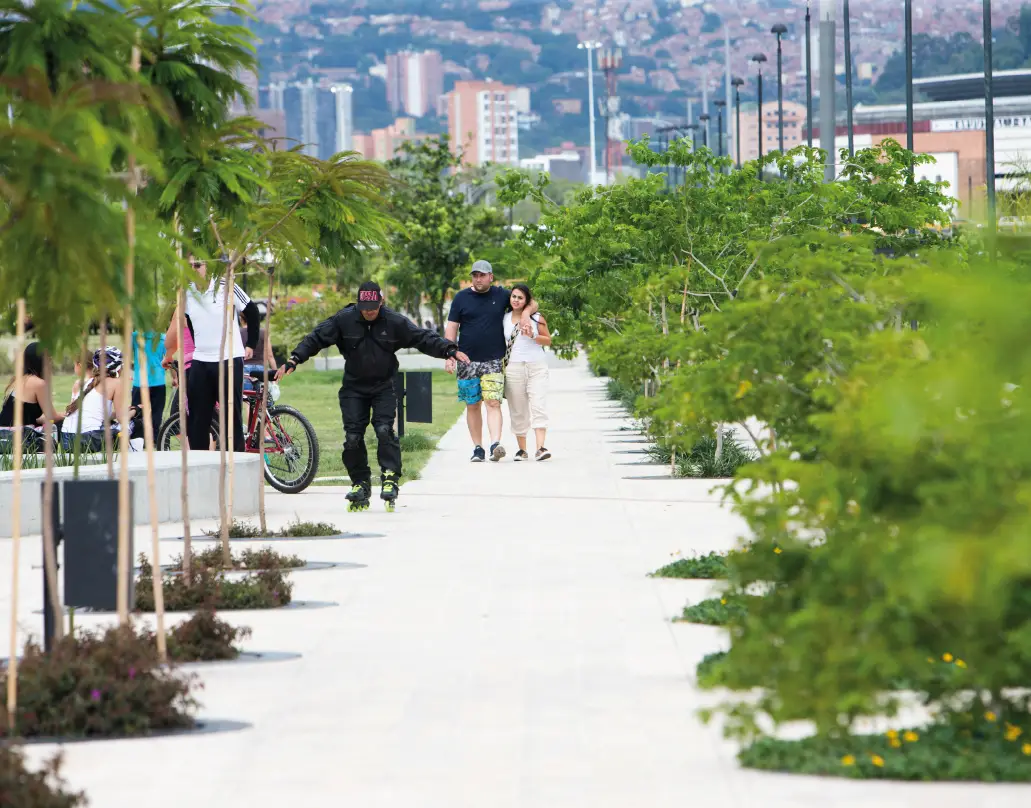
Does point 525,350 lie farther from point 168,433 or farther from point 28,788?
point 28,788

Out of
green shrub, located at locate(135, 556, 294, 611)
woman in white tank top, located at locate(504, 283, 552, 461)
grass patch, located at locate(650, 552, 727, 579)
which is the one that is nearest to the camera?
green shrub, located at locate(135, 556, 294, 611)

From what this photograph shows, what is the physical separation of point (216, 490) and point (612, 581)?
4396mm

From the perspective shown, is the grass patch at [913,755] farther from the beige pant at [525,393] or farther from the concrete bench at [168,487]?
the beige pant at [525,393]

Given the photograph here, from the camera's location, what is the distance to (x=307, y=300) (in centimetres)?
4444

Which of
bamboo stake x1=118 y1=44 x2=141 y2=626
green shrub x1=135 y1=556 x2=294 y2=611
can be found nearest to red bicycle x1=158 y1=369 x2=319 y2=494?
green shrub x1=135 y1=556 x2=294 y2=611

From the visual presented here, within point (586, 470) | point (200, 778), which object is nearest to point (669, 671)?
point (200, 778)

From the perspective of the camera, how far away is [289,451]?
14586 mm

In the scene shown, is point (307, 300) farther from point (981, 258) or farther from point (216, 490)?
point (981, 258)

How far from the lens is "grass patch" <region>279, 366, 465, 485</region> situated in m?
18.0

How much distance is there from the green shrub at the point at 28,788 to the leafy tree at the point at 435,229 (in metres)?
37.8

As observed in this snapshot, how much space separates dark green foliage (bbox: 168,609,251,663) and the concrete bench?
430cm

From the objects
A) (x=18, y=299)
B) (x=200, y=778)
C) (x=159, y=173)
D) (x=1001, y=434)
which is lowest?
(x=200, y=778)

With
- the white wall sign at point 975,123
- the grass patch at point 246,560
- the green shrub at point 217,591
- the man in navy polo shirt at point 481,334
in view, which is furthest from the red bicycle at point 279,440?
the white wall sign at point 975,123

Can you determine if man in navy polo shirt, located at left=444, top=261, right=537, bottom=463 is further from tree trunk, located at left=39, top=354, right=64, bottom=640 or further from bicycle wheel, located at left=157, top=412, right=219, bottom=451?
tree trunk, located at left=39, top=354, right=64, bottom=640
